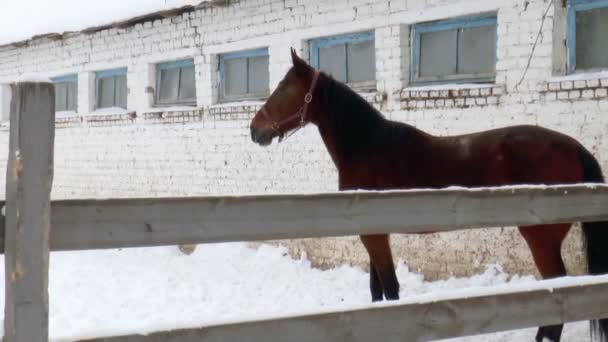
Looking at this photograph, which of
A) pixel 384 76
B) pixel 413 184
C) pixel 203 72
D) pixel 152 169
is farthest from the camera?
pixel 152 169

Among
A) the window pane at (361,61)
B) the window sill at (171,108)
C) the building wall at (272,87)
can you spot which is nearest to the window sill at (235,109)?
the building wall at (272,87)

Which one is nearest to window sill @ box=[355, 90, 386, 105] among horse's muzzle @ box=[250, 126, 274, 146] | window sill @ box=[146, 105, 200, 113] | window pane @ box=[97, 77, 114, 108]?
horse's muzzle @ box=[250, 126, 274, 146]

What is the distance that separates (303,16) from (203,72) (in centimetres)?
217

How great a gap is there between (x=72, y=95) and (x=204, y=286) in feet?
22.6

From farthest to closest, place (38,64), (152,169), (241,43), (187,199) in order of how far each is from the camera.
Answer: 1. (38,64)
2. (152,169)
3. (241,43)
4. (187,199)

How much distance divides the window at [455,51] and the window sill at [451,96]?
0.16m

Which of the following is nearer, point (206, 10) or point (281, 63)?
point (281, 63)

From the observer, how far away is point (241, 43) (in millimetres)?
9500

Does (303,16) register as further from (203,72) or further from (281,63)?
(203,72)

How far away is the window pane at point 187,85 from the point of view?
10.5m

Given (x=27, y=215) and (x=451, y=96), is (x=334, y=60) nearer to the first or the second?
(x=451, y=96)

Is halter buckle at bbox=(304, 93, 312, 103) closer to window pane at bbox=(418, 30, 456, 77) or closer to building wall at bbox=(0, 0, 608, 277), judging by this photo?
building wall at bbox=(0, 0, 608, 277)

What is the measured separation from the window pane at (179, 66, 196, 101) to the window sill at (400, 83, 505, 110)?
405 centimetres

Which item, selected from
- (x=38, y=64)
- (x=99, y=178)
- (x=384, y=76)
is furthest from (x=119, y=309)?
(x=38, y=64)
